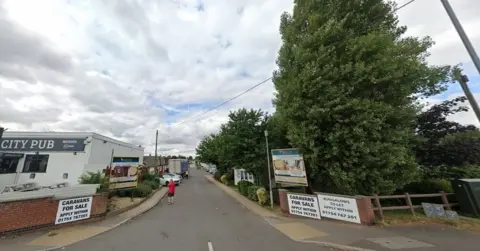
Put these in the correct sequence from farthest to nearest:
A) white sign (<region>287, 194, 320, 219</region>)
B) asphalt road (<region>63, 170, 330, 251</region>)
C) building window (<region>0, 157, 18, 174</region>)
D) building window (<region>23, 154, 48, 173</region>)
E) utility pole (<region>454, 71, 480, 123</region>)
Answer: building window (<region>23, 154, 48, 173</region>) < building window (<region>0, 157, 18, 174</region>) < white sign (<region>287, 194, 320, 219</region>) < asphalt road (<region>63, 170, 330, 251</region>) < utility pole (<region>454, 71, 480, 123</region>)

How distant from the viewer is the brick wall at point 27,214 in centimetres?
833

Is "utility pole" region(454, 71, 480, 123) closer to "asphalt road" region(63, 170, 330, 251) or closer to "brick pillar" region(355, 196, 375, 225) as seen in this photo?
"asphalt road" region(63, 170, 330, 251)

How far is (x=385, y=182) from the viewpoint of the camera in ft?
35.8

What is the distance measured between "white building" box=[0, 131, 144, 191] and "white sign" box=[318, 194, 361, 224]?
1406 cm

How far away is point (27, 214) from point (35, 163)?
45.3 feet

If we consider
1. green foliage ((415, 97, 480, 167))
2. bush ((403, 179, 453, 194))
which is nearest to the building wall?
bush ((403, 179, 453, 194))

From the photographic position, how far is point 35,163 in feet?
64.4

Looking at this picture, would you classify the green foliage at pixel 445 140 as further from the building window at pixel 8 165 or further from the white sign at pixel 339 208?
the building window at pixel 8 165

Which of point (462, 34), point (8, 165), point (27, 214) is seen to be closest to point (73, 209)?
point (27, 214)

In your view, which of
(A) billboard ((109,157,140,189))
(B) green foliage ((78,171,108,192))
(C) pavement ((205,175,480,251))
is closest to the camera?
(C) pavement ((205,175,480,251))

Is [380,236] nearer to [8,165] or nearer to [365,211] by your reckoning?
[365,211]

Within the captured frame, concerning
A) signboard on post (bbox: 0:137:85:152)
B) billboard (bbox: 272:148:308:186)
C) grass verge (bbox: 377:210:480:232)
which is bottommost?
grass verge (bbox: 377:210:480:232)

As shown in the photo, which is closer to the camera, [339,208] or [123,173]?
[339,208]

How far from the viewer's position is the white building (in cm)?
1923
